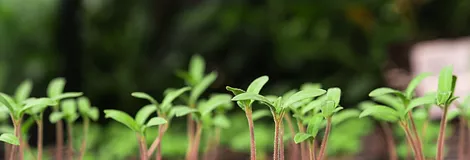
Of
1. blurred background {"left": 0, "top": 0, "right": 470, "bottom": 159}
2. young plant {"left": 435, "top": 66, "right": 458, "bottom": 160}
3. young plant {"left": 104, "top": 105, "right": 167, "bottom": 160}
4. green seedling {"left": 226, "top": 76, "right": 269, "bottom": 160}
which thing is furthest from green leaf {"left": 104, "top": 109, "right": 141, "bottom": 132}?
blurred background {"left": 0, "top": 0, "right": 470, "bottom": 159}

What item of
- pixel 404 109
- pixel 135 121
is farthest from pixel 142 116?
pixel 404 109

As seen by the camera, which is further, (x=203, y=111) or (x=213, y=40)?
(x=213, y=40)

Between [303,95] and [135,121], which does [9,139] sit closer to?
[135,121]

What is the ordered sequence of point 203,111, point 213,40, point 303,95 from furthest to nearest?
point 213,40
point 203,111
point 303,95

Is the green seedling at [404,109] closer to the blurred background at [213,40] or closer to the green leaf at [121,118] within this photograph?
the green leaf at [121,118]

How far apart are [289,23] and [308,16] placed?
0.26 ft

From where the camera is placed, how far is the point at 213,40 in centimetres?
204

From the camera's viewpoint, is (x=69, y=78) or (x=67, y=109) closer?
(x=67, y=109)

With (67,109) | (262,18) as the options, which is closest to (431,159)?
(67,109)

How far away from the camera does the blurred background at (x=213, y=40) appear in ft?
5.91

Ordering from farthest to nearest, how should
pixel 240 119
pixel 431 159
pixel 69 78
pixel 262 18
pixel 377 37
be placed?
pixel 262 18
pixel 377 37
pixel 69 78
pixel 240 119
pixel 431 159

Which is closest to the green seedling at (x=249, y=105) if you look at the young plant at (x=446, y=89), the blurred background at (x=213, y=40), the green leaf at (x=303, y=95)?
the green leaf at (x=303, y=95)

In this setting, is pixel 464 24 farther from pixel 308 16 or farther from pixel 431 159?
pixel 431 159

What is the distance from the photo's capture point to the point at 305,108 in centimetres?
50
